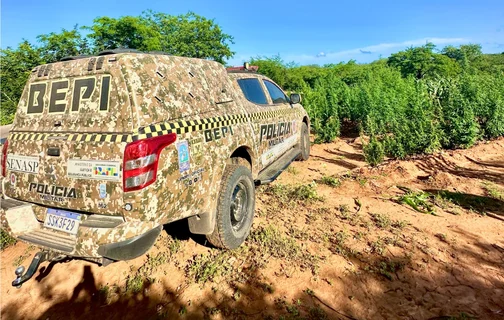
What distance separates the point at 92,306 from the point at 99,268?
1.66ft

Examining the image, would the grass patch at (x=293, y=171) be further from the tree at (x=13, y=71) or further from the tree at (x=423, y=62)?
the tree at (x=423, y=62)

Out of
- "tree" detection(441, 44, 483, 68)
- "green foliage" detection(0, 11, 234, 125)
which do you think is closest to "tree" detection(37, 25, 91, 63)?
"green foliage" detection(0, 11, 234, 125)

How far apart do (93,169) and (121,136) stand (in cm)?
33

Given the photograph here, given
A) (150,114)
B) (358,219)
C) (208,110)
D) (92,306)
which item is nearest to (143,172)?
(150,114)

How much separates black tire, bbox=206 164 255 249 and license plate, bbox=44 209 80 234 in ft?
3.89

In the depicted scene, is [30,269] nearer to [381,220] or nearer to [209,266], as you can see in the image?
[209,266]

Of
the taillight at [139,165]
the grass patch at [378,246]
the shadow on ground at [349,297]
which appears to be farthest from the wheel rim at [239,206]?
the grass patch at [378,246]

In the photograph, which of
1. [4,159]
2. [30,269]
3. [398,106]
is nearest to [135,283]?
[30,269]

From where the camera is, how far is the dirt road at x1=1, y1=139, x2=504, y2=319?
7.78ft

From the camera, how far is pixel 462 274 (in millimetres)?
2586

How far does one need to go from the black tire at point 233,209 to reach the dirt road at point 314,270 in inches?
7.5

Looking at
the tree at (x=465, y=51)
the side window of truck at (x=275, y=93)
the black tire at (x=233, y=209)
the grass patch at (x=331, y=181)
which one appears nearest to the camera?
the black tire at (x=233, y=209)

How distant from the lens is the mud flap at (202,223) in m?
2.66

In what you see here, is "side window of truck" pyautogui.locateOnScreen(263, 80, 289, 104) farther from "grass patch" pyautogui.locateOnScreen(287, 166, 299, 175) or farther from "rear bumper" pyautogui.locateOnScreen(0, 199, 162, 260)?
"rear bumper" pyautogui.locateOnScreen(0, 199, 162, 260)
